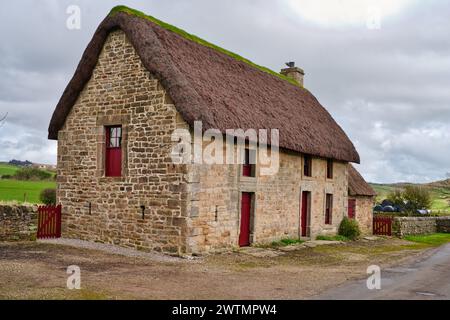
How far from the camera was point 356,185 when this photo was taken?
2836cm

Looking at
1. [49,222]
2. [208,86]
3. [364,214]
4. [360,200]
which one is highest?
[208,86]

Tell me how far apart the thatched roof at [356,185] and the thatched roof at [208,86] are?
582 centimetres

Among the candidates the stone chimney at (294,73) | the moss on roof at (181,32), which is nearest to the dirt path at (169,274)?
the moss on roof at (181,32)

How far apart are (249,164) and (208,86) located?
3112 mm

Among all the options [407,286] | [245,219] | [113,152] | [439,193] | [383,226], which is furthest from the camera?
[439,193]

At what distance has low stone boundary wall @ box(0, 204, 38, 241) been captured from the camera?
15.8 metres

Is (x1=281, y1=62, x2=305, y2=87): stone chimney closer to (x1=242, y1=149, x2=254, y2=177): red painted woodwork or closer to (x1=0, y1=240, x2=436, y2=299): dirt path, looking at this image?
(x1=242, y1=149, x2=254, y2=177): red painted woodwork

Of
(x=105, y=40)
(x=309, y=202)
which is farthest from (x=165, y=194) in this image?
(x=309, y=202)

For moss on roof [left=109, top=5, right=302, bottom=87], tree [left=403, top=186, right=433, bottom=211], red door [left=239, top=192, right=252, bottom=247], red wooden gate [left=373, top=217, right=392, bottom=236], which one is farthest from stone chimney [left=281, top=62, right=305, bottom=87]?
tree [left=403, top=186, right=433, bottom=211]

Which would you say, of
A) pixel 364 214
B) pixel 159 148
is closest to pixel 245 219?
pixel 159 148

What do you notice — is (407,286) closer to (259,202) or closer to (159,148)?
(259,202)

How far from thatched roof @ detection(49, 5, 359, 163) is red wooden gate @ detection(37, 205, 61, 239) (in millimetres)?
2686

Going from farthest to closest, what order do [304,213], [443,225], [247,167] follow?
1. [443,225]
2. [304,213]
3. [247,167]
